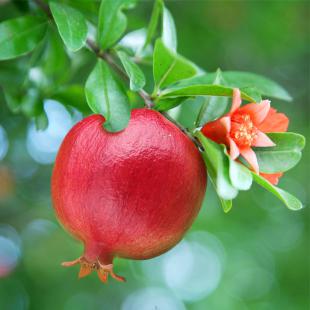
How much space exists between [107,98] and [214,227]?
1776mm

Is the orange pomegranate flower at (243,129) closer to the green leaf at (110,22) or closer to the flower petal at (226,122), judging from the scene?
the flower petal at (226,122)

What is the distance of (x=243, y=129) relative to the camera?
76 cm

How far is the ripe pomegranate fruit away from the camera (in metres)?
0.74

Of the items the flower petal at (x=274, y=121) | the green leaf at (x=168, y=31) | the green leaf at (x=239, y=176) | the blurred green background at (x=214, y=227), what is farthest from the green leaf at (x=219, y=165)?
the blurred green background at (x=214, y=227)

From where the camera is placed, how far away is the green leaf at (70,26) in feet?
2.85

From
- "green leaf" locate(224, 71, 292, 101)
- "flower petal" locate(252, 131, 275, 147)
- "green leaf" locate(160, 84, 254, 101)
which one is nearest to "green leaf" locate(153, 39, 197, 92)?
"green leaf" locate(160, 84, 254, 101)

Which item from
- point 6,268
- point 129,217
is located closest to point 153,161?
point 129,217

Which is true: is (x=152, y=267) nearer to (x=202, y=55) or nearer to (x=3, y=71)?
(x=202, y=55)

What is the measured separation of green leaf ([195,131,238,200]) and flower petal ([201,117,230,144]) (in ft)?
0.05

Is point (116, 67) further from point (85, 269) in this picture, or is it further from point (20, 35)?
point (85, 269)

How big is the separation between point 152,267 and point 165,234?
2311 millimetres

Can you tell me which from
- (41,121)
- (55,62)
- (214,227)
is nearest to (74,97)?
(41,121)

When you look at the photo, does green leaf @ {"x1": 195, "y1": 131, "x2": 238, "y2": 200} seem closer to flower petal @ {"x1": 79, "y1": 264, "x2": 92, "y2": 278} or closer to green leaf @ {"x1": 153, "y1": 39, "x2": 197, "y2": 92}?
green leaf @ {"x1": 153, "y1": 39, "x2": 197, "y2": 92}

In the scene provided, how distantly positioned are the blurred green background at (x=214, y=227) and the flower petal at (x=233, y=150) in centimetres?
166
